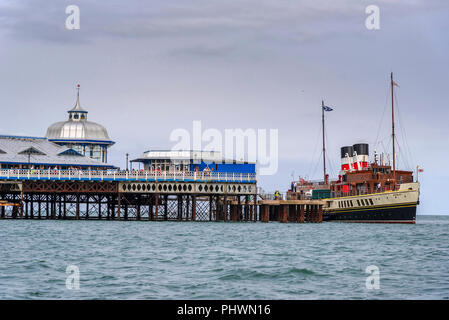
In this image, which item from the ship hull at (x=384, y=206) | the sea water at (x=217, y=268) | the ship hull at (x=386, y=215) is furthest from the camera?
the ship hull at (x=386, y=215)

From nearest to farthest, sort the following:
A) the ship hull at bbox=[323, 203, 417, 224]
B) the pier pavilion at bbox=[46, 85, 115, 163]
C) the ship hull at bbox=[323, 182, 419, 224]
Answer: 1. the ship hull at bbox=[323, 182, 419, 224]
2. the ship hull at bbox=[323, 203, 417, 224]
3. the pier pavilion at bbox=[46, 85, 115, 163]

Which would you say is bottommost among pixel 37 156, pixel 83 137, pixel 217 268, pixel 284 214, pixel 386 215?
pixel 217 268

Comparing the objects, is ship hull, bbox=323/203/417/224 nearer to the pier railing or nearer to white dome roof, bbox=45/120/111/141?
the pier railing

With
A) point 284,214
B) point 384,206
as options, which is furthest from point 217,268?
point 384,206

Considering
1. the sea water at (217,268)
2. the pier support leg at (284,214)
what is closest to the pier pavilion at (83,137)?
the pier support leg at (284,214)

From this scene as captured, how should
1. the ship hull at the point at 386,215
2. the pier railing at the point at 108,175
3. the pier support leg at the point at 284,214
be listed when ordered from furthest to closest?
the pier support leg at the point at 284,214 → the ship hull at the point at 386,215 → the pier railing at the point at 108,175

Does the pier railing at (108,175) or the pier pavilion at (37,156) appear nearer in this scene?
the pier railing at (108,175)

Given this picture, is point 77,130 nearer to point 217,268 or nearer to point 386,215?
point 386,215

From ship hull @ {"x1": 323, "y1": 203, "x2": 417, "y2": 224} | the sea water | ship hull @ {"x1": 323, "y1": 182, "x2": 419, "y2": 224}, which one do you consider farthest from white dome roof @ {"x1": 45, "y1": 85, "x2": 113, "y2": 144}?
the sea water

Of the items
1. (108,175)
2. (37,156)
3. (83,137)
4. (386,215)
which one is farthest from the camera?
(83,137)

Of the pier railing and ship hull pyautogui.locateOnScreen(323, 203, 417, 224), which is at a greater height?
the pier railing

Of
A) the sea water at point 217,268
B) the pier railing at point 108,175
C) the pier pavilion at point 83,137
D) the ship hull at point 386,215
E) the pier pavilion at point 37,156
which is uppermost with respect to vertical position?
the pier pavilion at point 83,137

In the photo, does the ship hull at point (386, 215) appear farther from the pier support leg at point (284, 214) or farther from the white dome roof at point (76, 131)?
the white dome roof at point (76, 131)

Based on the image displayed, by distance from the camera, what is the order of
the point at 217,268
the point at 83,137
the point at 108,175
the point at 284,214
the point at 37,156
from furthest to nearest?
the point at 83,137 → the point at 284,214 → the point at 37,156 → the point at 108,175 → the point at 217,268
